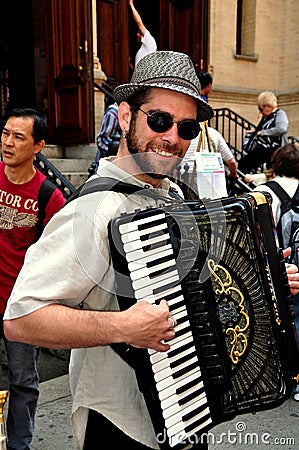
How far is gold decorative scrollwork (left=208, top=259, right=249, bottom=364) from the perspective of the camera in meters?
1.47

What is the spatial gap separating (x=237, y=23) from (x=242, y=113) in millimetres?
2424

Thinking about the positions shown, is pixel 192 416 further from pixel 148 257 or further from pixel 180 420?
A: pixel 148 257

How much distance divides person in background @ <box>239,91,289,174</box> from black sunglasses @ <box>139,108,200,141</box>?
15.2 ft

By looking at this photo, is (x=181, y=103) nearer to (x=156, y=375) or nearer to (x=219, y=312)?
(x=219, y=312)

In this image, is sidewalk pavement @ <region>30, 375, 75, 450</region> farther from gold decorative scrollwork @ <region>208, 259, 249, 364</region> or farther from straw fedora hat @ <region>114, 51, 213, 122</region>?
straw fedora hat @ <region>114, 51, 213, 122</region>

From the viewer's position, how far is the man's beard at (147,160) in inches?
A: 57.1

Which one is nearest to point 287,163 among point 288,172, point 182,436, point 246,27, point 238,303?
point 288,172

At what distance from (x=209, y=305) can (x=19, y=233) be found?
1.42 meters

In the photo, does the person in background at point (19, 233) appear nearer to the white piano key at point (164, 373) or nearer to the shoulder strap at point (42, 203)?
the shoulder strap at point (42, 203)

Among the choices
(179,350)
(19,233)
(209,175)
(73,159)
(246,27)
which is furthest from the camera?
(246,27)

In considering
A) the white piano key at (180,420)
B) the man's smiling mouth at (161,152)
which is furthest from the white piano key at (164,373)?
the man's smiling mouth at (161,152)

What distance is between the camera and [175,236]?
136cm

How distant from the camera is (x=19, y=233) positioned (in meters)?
2.51
